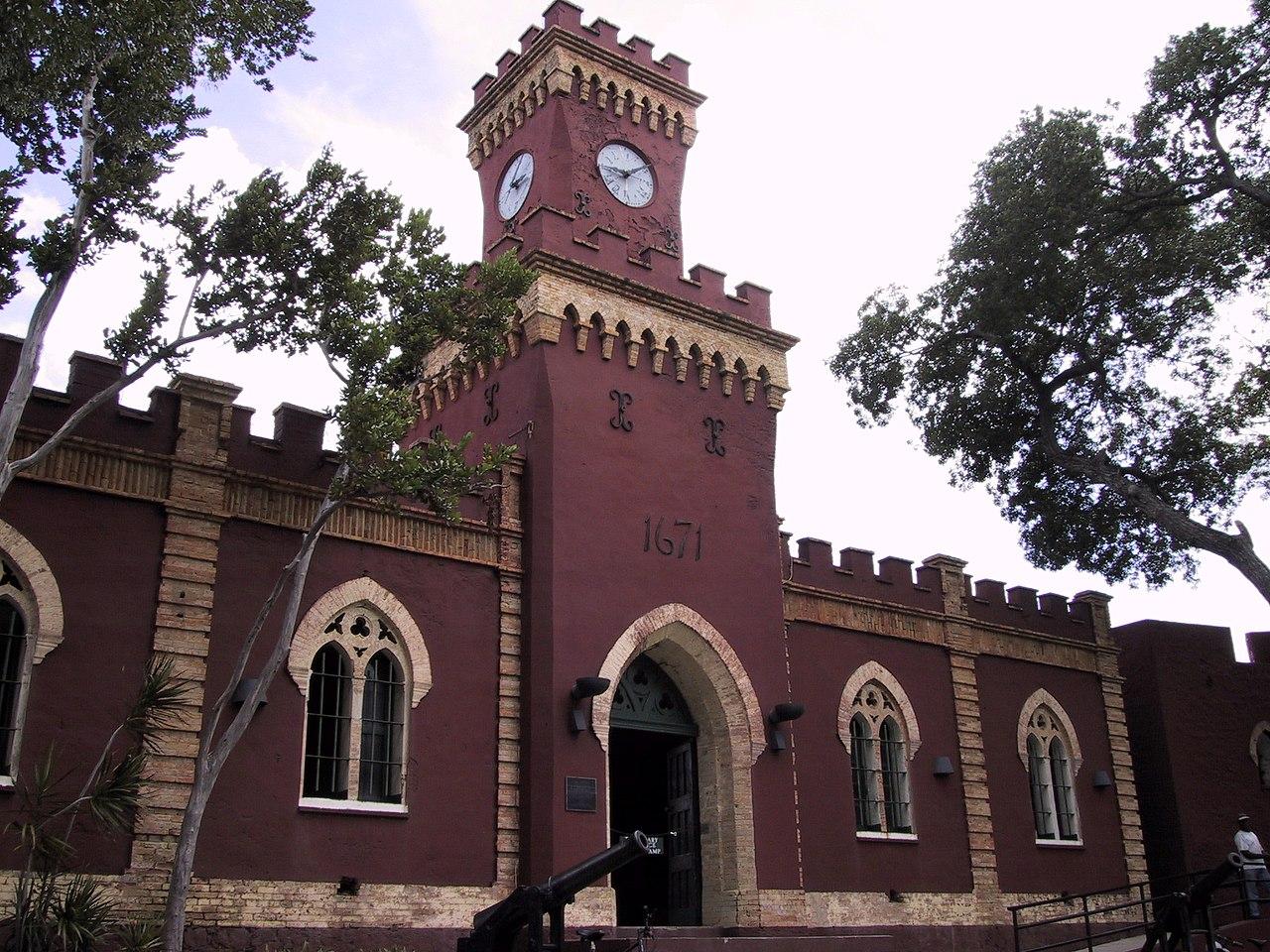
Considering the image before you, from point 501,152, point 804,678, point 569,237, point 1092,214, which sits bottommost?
point 804,678

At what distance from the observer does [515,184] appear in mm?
20359

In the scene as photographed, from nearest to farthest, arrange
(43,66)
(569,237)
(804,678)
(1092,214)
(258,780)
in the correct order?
1. (43,66)
2. (258,780)
3. (569,237)
4. (804,678)
5. (1092,214)

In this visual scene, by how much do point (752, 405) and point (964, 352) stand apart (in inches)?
240

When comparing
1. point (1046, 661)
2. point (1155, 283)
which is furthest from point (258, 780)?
point (1155, 283)

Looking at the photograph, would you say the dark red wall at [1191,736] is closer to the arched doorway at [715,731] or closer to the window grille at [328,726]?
the arched doorway at [715,731]

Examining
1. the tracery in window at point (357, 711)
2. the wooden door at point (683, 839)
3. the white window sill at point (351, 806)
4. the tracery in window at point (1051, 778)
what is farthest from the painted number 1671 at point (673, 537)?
the tracery in window at point (1051, 778)

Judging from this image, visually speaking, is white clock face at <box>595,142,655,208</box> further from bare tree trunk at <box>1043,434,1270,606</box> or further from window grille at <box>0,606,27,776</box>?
window grille at <box>0,606,27,776</box>

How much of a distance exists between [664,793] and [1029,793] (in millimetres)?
6924

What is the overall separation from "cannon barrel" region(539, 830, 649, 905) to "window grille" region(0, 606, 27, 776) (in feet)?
18.4

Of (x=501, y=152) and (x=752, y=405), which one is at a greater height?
(x=501, y=152)

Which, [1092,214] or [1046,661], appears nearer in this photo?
[1092,214]

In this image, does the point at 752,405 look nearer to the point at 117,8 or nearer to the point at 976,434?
the point at 976,434

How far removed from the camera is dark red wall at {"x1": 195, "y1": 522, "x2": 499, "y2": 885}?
13.4m

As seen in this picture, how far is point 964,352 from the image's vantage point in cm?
2323
